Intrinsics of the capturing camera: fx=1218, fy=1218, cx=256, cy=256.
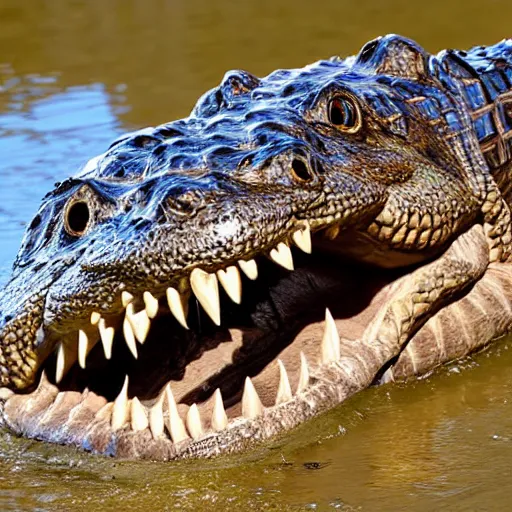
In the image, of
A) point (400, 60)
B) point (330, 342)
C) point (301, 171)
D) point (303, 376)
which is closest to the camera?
point (301, 171)

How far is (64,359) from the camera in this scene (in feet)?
12.6

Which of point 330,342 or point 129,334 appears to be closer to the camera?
point 129,334

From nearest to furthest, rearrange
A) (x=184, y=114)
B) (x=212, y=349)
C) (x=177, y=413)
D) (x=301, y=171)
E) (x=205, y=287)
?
(x=205, y=287)
(x=177, y=413)
(x=301, y=171)
(x=212, y=349)
(x=184, y=114)

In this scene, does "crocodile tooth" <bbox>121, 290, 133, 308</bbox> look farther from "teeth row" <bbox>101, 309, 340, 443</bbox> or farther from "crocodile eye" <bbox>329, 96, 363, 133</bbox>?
"crocodile eye" <bbox>329, 96, 363, 133</bbox>

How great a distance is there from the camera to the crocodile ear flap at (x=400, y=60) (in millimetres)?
4840

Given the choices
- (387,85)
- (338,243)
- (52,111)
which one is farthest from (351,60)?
(52,111)

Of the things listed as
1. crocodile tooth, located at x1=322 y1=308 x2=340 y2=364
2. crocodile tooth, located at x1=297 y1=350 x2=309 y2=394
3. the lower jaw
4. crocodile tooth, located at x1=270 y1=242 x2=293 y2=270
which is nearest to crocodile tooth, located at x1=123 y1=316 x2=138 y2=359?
the lower jaw

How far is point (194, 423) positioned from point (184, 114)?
4999 millimetres

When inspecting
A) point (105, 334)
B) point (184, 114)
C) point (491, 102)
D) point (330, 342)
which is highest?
point (184, 114)

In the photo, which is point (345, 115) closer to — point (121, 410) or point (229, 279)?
point (229, 279)

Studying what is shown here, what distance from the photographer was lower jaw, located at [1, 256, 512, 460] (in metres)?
3.71

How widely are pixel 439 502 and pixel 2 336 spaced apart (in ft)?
4.92

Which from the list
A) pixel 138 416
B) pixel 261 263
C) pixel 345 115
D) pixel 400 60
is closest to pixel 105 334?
pixel 138 416

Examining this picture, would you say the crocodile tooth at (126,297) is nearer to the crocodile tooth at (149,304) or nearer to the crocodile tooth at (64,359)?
the crocodile tooth at (149,304)
